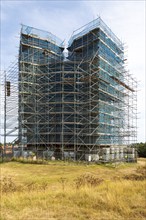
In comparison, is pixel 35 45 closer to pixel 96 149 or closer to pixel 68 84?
pixel 68 84

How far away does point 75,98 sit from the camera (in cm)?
3047

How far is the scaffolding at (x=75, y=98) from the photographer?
2952cm

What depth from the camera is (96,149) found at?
1154 inches

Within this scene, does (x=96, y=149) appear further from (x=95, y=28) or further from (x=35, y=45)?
(x=35, y=45)

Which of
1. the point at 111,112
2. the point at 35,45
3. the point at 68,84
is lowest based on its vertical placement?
the point at 111,112

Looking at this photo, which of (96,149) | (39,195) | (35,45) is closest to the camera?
(39,195)

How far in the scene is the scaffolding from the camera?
29.5 metres

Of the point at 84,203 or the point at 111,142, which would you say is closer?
the point at 84,203

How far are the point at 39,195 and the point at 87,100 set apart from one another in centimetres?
2300

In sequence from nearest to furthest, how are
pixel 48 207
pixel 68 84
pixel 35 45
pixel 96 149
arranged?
1. pixel 48 207
2. pixel 96 149
3. pixel 68 84
4. pixel 35 45

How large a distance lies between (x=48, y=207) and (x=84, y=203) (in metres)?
1.19

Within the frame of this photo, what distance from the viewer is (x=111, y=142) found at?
3284 centimetres

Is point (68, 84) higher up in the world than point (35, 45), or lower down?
lower down

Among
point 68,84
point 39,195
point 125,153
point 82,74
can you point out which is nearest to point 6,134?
point 68,84
